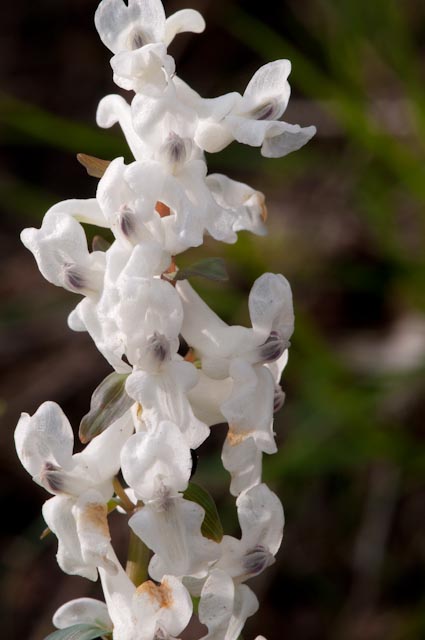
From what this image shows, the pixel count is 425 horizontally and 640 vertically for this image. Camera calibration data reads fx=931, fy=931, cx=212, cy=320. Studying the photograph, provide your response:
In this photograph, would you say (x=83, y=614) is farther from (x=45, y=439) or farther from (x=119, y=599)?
(x=45, y=439)

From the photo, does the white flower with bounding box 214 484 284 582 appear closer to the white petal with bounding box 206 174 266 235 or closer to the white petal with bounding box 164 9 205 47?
the white petal with bounding box 206 174 266 235

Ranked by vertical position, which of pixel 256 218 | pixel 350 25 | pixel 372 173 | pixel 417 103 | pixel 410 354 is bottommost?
pixel 410 354

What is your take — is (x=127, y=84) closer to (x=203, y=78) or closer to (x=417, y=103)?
(x=417, y=103)

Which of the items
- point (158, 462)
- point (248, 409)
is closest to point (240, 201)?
point (248, 409)

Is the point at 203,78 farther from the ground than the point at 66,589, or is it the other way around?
the point at 203,78

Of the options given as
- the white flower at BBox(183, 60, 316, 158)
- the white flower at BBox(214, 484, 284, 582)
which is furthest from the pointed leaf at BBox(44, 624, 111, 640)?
the white flower at BBox(183, 60, 316, 158)

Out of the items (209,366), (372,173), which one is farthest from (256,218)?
(372,173)
